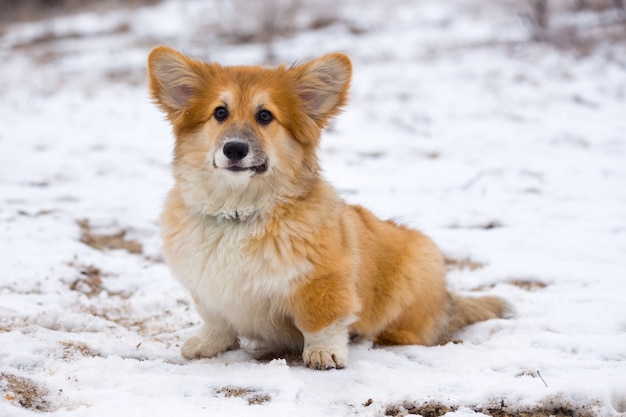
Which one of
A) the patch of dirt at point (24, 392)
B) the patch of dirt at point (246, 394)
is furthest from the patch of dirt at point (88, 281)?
the patch of dirt at point (246, 394)

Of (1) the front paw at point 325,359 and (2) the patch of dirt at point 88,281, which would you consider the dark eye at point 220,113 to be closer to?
(1) the front paw at point 325,359

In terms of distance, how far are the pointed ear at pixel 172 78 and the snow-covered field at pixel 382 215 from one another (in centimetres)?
137

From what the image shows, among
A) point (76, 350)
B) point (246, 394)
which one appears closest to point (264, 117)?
point (246, 394)

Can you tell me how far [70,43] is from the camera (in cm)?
1586

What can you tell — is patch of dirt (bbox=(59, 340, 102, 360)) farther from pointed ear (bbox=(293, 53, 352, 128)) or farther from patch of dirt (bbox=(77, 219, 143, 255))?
patch of dirt (bbox=(77, 219, 143, 255))

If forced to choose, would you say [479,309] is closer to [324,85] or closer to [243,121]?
[324,85]

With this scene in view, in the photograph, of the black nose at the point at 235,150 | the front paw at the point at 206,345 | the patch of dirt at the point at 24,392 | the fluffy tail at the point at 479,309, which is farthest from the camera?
the fluffy tail at the point at 479,309

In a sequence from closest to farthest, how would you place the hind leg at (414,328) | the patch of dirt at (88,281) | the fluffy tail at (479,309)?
1. the hind leg at (414,328)
2. the fluffy tail at (479,309)
3. the patch of dirt at (88,281)

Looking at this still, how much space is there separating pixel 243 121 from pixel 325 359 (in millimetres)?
1295

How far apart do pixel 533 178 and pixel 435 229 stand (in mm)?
1858

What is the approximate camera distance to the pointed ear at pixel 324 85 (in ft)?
12.4

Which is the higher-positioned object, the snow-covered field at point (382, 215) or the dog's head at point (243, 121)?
the dog's head at point (243, 121)

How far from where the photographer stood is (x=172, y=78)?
3.82 metres

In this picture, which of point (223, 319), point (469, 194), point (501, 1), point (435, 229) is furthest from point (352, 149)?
point (501, 1)
